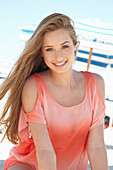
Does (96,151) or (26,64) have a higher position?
(26,64)

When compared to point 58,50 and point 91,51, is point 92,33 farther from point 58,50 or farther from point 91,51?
point 58,50

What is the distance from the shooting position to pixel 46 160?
5.74 feet

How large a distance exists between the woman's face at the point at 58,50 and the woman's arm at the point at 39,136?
0.19 m

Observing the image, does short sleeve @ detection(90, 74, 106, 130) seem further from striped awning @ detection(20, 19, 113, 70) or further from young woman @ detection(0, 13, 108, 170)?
striped awning @ detection(20, 19, 113, 70)

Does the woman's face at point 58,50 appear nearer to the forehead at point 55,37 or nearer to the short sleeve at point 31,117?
the forehead at point 55,37

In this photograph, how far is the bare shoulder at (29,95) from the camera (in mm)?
1850

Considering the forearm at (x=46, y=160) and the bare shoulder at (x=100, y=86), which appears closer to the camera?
the forearm at (x=46, y=160)

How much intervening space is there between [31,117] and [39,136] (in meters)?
0.13

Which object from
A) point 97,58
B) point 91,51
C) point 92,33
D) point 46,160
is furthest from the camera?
point 97,58

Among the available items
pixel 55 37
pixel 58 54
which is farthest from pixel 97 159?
pixel 55 37

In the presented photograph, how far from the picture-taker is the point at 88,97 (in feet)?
6.51

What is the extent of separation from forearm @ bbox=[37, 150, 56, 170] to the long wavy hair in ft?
1.15

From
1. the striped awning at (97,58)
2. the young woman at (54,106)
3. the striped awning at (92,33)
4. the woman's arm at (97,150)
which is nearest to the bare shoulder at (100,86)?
the young woman at (54,106)

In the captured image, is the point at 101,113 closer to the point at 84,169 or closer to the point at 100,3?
the point at 84,169
